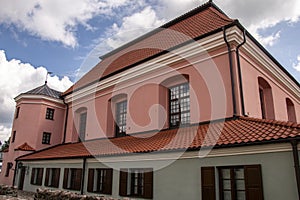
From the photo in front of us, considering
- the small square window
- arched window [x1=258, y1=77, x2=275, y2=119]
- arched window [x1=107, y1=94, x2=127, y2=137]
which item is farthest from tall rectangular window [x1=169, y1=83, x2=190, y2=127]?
the small square window

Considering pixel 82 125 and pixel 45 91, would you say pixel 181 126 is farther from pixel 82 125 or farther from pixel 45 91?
pixel 45 91

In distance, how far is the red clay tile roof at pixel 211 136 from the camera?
275 inches

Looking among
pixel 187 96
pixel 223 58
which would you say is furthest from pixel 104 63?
pixel 223 58

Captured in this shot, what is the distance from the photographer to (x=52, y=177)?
14273 mm

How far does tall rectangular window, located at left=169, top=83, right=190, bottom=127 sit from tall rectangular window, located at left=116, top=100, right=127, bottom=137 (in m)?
3.35

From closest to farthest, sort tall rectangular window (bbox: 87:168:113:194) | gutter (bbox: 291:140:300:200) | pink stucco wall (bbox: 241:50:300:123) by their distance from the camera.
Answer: gutter (bbox: 291:140:300:200) → pink stucco wall (bbox: 241:50:300:123) → tall rectangular window (bbox: 87:168:113:194)

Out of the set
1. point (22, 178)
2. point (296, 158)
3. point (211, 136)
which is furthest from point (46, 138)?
point (296, 158)

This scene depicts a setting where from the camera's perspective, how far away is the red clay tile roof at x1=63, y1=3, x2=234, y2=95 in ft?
40.2

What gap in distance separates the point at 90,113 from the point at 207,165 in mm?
10119

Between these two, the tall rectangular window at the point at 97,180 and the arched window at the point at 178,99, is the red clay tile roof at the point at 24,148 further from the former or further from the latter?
the arched window at the point at 178,99

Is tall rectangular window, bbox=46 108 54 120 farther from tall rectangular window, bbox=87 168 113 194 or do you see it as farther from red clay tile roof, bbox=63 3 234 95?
tall rectangular window, bbox=87 168 113 194

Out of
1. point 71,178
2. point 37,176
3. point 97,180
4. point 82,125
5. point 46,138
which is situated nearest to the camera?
point 97,180

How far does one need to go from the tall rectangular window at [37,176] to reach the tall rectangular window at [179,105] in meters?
8.44

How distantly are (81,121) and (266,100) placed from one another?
11602mm
